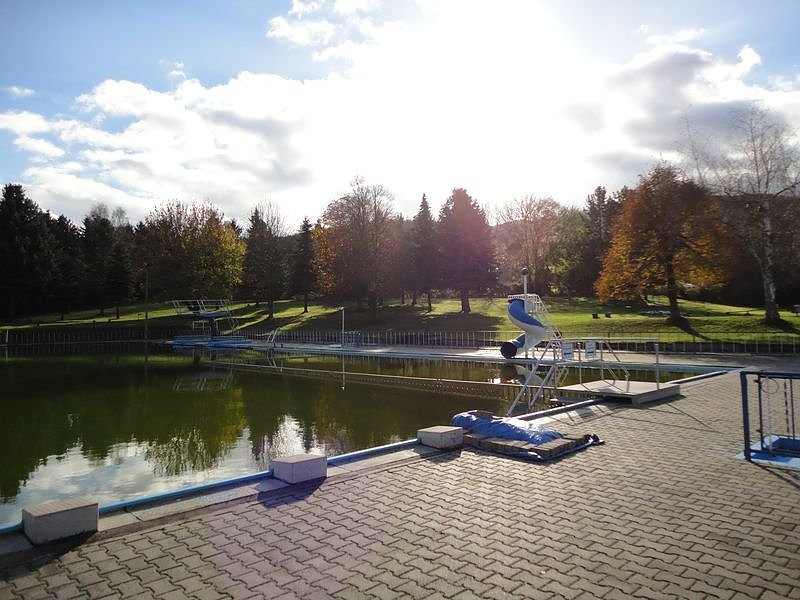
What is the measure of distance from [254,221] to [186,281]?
1184cm

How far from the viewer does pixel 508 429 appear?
778 cm

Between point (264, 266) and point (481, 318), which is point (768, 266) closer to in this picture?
point (481, 318)

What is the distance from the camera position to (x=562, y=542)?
4398 millimetres

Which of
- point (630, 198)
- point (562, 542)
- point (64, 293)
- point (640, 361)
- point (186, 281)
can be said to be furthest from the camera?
point (64, 293)

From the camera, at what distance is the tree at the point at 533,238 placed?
4912 centimetres

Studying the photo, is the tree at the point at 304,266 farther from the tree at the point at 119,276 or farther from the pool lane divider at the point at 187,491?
the pool lane divider at the point at 187,491

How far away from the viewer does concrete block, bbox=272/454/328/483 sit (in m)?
5.98

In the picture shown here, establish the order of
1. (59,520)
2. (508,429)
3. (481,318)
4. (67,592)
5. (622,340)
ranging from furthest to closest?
(481,318)
(622,340)
(508,429)
(59,520)
(67,592)

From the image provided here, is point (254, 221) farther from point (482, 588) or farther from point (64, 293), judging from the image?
point (482, 588)

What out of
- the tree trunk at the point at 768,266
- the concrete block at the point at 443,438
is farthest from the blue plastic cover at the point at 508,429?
the tree trunk at the point at 768,266

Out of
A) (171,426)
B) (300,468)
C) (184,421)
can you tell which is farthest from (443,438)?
(184,421)

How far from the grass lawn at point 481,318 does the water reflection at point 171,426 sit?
12083mm

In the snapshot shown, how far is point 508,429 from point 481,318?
94.0ft

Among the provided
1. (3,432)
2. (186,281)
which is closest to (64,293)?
(186,281)
